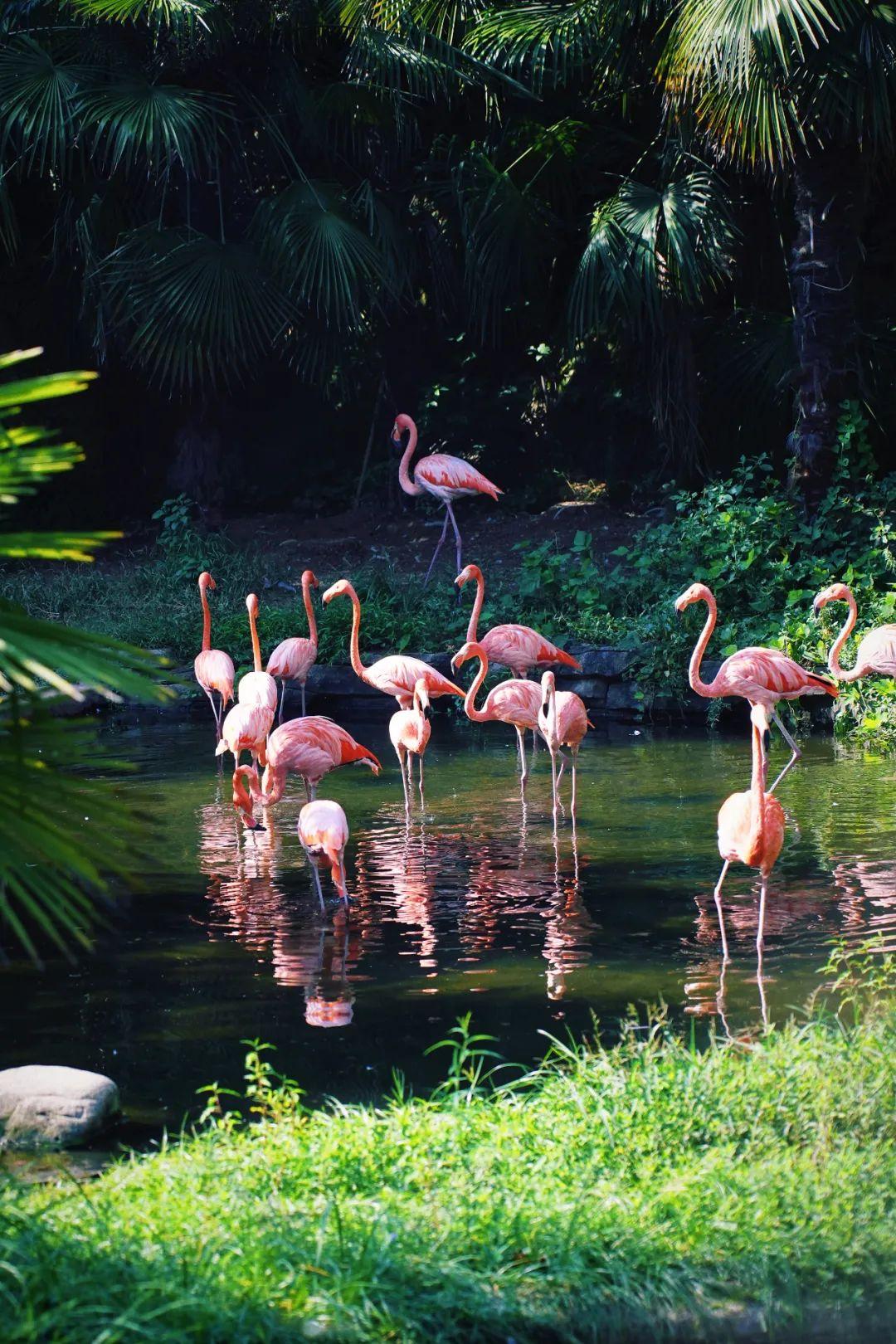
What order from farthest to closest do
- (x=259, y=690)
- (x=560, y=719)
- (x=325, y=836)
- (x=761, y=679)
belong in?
1. (x=259, y=690)
2. (x=761, y=679)
3. (x=560, y=719)
4. (x=325, y=836)

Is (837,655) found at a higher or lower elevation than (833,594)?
lower

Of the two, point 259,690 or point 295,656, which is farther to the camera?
point 295,656

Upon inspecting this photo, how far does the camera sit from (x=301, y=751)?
771 centimetres

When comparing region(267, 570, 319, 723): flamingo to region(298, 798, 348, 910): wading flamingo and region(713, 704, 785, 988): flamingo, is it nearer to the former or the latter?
region(298, 798, 348, 910): wading flamingo

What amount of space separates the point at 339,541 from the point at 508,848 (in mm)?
8008

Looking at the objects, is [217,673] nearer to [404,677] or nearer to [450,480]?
[404,677]

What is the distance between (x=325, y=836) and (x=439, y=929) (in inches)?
23.9

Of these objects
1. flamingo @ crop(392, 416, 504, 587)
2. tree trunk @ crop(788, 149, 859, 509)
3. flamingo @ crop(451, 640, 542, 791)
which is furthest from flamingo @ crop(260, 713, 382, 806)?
tree trunk @ crop(788, 149, 859, 509)

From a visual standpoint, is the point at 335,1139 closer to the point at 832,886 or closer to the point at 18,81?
the point at 832,886

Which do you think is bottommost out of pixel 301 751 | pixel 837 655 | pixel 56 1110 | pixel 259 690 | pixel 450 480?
pixel 56 1110

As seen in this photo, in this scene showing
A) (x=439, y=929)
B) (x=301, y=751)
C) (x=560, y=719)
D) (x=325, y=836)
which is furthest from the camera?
(x=560, y=719)

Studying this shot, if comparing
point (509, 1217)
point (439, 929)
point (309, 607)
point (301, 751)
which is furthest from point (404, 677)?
point (509, 1217)

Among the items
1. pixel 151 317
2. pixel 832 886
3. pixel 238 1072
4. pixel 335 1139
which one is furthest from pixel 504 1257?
pixel 151 317

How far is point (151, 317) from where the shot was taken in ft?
42.0
